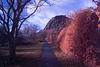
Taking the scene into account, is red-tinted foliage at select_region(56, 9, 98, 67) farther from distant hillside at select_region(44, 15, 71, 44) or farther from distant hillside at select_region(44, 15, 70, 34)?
distant hillside at select_region(44, 15, 70, 34)

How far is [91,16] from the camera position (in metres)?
7.40

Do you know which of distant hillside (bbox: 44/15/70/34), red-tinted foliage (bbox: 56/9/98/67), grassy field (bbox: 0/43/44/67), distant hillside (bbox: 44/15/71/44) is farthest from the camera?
distant hillside (bbox: 44/15/71/44)

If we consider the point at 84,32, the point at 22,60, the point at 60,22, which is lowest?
the point at 22,60

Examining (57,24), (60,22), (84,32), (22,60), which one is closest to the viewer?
(84,32)

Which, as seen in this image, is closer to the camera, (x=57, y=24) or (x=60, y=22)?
(x=60, y=22)

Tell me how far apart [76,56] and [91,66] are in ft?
5.65

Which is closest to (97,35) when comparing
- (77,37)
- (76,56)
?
(77,37)

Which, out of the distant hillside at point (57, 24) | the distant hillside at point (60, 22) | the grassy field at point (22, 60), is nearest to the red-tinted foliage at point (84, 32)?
the distant hillside at point (57, 24)

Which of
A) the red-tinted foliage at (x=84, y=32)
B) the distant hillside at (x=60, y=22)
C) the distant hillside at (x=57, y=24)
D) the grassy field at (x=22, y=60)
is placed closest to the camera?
the red-tinted foliage at (x=84, y=32)

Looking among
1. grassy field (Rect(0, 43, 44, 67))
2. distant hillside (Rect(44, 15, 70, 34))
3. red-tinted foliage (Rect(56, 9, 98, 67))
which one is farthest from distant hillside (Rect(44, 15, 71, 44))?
grassy field (Rect(0, 43, 44, 67))

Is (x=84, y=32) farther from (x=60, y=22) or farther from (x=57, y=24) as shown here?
(x=57, y=24)

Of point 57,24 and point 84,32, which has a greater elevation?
point 57,24

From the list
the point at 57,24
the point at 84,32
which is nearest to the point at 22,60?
the point at 84,32

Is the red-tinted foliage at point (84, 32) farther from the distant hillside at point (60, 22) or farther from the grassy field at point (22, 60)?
the grassy field at point (22, 60)
